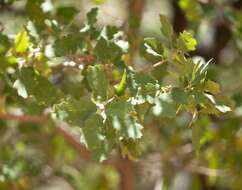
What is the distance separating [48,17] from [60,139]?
1.80 ft

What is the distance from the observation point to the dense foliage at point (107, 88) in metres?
0.84

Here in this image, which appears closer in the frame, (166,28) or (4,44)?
(166,28)

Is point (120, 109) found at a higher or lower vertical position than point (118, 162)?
higher

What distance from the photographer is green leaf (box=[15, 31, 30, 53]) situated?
101cm

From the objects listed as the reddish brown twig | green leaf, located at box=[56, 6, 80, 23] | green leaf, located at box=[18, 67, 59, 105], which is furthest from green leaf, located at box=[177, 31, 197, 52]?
the reddish brown twig

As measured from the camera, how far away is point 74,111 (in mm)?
854

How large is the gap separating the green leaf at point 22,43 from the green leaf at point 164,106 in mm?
279

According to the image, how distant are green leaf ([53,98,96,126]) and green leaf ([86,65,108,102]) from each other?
2 cm

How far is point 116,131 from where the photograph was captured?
839 millimetres

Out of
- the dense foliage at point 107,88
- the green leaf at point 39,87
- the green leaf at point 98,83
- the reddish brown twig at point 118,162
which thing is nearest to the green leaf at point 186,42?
the dense foliage at point 107,88

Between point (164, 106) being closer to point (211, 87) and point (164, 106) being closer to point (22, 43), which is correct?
point (211, 87)

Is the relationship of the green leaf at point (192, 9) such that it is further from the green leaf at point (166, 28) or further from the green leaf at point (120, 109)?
the green leaf at point (120, 109)

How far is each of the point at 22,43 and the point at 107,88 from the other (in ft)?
0.66

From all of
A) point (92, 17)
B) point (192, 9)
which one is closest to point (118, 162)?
point (192, 9)
